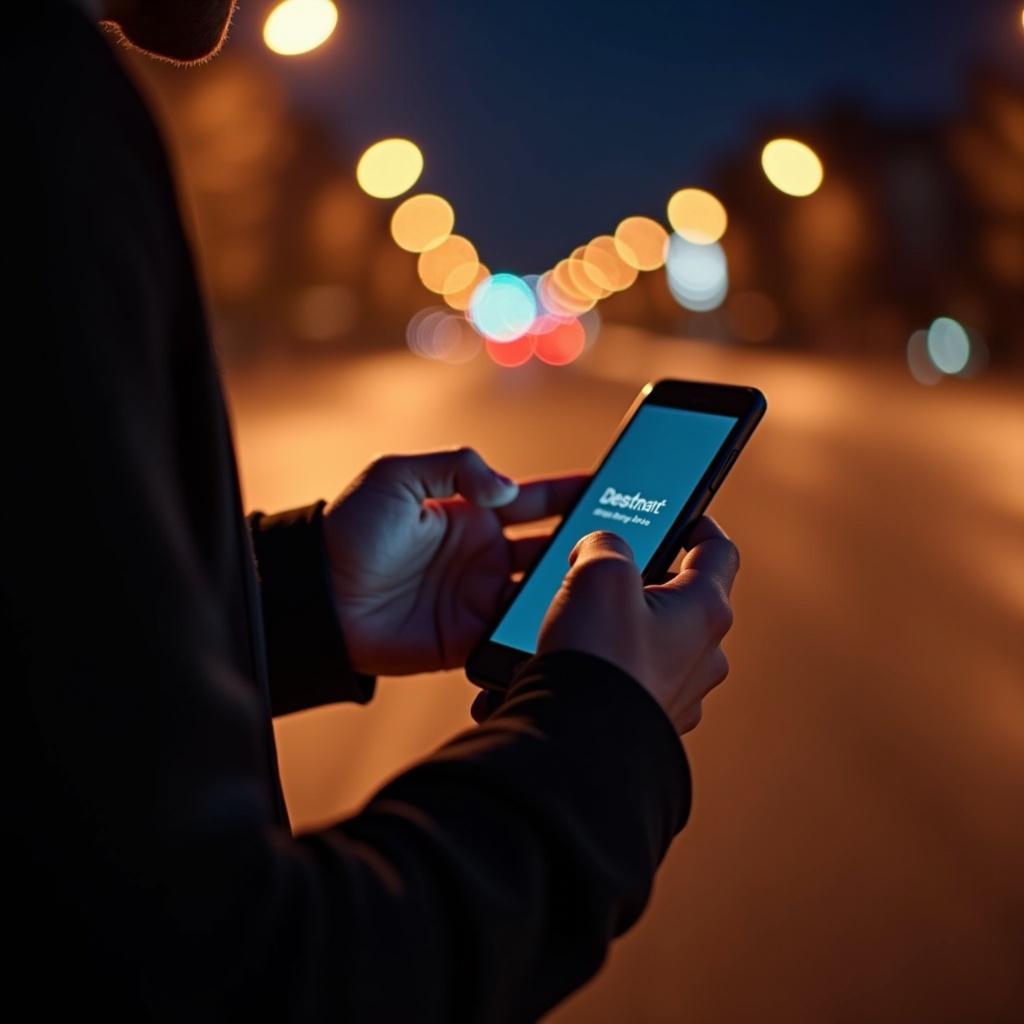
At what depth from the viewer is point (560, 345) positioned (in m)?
49.2

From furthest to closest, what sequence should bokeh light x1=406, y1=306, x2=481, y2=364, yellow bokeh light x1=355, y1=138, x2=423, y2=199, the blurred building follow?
bokeh light x1=406, y1=306, x2=481, y2=364
the blurred building
yellow bokeh light x1=355, y1=138, x2=423, y2=199

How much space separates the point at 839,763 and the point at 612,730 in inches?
141

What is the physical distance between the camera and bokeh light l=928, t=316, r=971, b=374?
26578mm

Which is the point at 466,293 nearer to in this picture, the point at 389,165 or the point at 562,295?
the point at 562,295

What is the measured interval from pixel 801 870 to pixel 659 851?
2.74 meters

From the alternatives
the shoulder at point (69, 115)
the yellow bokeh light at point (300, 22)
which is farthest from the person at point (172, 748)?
the yellow bokeh light at point (300, 22)

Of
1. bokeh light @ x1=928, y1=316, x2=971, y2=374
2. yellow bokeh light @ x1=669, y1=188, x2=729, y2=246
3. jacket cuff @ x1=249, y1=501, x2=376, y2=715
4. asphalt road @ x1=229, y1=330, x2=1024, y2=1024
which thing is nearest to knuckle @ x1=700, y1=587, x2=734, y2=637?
jacket cuff @ x1=249, y1=501, x2=376, y2=715

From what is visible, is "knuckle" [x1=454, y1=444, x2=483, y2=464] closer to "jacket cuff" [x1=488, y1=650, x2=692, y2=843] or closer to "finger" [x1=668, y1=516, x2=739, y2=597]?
"finger" [x1=668, y1=516, x2=739, y2=597]

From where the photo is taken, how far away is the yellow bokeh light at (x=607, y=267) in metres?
75.0

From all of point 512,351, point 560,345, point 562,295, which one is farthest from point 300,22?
point 562,295

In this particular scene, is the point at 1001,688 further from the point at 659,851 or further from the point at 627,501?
the point at 659,851

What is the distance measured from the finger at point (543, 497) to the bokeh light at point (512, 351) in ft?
103

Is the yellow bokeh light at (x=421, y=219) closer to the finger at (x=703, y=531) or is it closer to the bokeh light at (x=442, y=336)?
the bokeh light at (x=442, y=336)

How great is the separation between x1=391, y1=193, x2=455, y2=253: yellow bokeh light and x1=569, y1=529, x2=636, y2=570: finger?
155 ft
